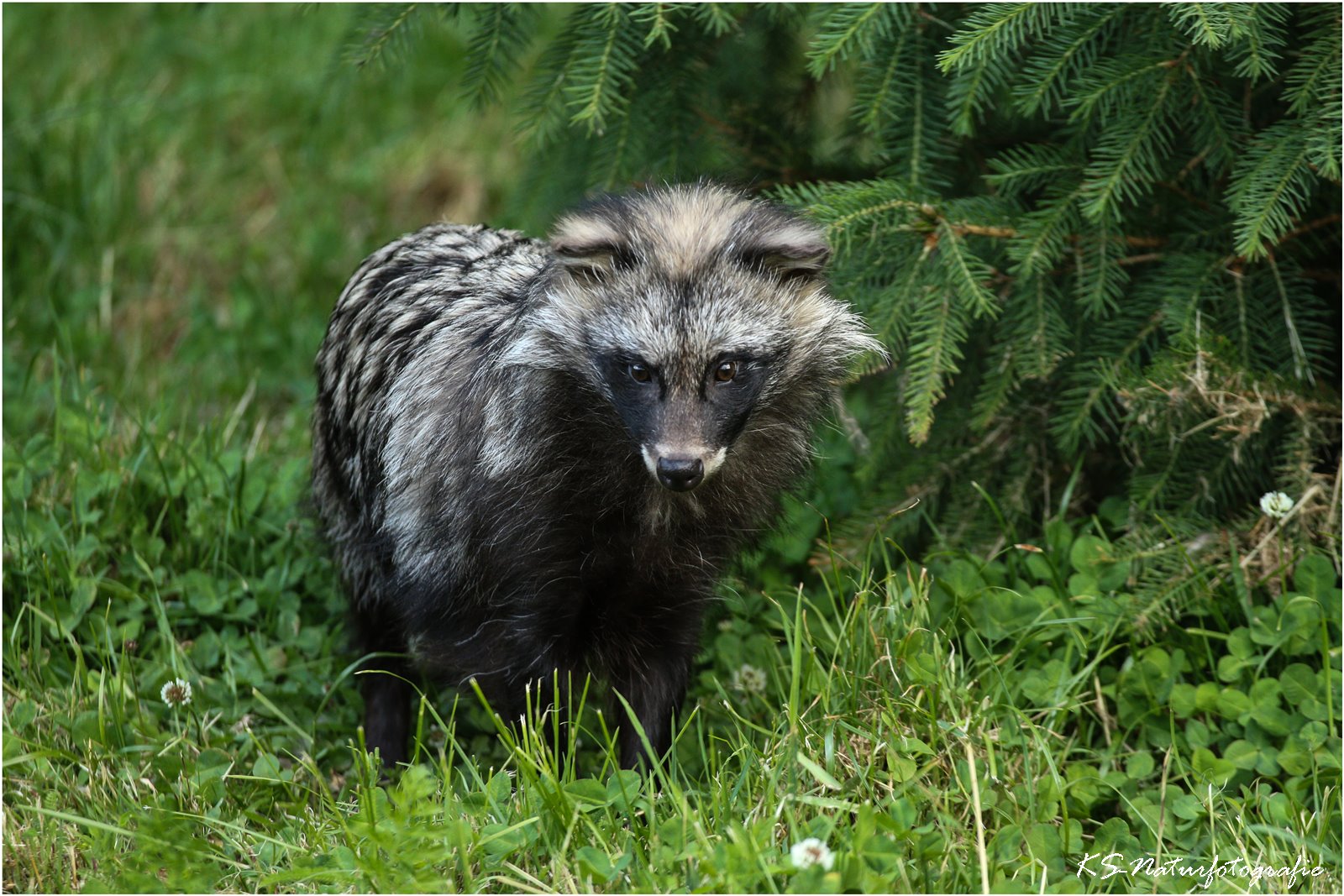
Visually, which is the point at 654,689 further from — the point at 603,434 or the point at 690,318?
the point at 690,318

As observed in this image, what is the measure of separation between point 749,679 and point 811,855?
1327 mm

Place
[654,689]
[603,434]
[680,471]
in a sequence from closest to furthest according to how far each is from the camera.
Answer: [680,471] → [603,434] → [654,689]

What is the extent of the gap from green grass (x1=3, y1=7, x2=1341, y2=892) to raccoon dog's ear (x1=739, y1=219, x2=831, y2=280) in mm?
825

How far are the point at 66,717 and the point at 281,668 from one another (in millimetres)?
727

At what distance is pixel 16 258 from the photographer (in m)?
6.10

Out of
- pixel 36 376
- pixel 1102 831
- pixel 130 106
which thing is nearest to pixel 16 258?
pixel 36 376

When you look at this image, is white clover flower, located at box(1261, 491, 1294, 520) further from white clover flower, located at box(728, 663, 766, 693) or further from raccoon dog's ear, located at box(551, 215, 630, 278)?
raccoon dog's ear, located at box(551, 215, 630, 278)

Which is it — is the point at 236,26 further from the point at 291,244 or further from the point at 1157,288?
the point at 1157,288

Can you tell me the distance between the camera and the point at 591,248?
143 inches

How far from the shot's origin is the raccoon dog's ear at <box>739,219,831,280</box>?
3.64 m

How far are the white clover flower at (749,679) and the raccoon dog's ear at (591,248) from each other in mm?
1370

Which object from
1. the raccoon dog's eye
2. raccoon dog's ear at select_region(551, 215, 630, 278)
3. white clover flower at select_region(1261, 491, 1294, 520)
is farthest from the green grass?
raccoon dog's ear at select_region(551, 215, 630, 278)

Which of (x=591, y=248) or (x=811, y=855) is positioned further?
(x=591, y=248)

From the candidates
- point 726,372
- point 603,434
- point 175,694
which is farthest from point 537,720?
point 175,694
